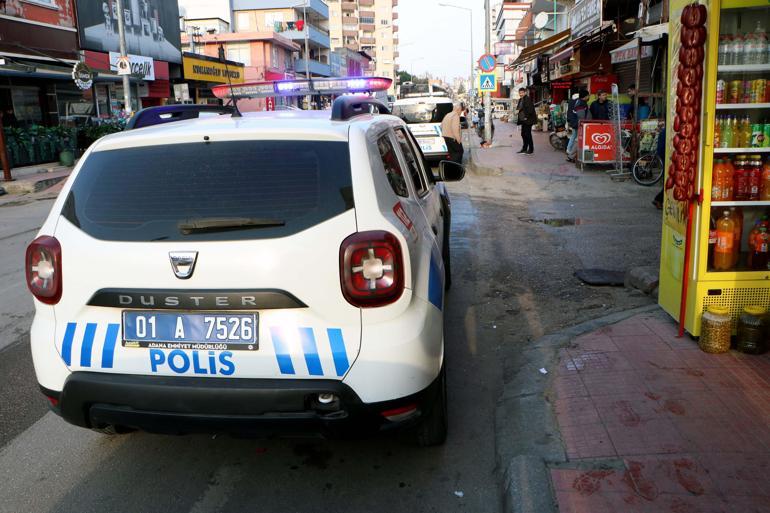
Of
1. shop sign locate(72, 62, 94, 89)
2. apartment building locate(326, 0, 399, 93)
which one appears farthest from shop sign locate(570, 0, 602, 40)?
apartment building locate(326, 0, 399, 93)

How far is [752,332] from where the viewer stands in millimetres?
4539

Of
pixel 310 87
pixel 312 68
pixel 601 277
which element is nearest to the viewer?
pixel 310 87

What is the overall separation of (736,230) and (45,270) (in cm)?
451

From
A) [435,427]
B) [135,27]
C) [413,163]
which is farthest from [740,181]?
[135,27]

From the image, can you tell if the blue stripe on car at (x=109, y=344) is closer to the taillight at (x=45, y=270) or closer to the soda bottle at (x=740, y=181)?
the taillight at (x=45, y=270)

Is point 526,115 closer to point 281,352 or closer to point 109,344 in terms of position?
point 281,352

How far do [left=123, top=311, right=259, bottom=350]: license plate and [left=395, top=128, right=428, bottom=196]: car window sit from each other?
1846mm

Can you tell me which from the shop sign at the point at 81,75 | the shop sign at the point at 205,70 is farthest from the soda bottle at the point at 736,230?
the shop sign at the point at 205,70

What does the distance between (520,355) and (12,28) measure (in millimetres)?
22720

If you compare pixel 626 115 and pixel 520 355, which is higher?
pixel 626 115

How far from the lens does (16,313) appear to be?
20.8ft

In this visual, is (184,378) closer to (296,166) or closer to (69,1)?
(296,166)

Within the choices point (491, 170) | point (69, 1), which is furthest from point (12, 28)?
point (491, 170)

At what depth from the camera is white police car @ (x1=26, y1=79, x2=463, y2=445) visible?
9.32ft
